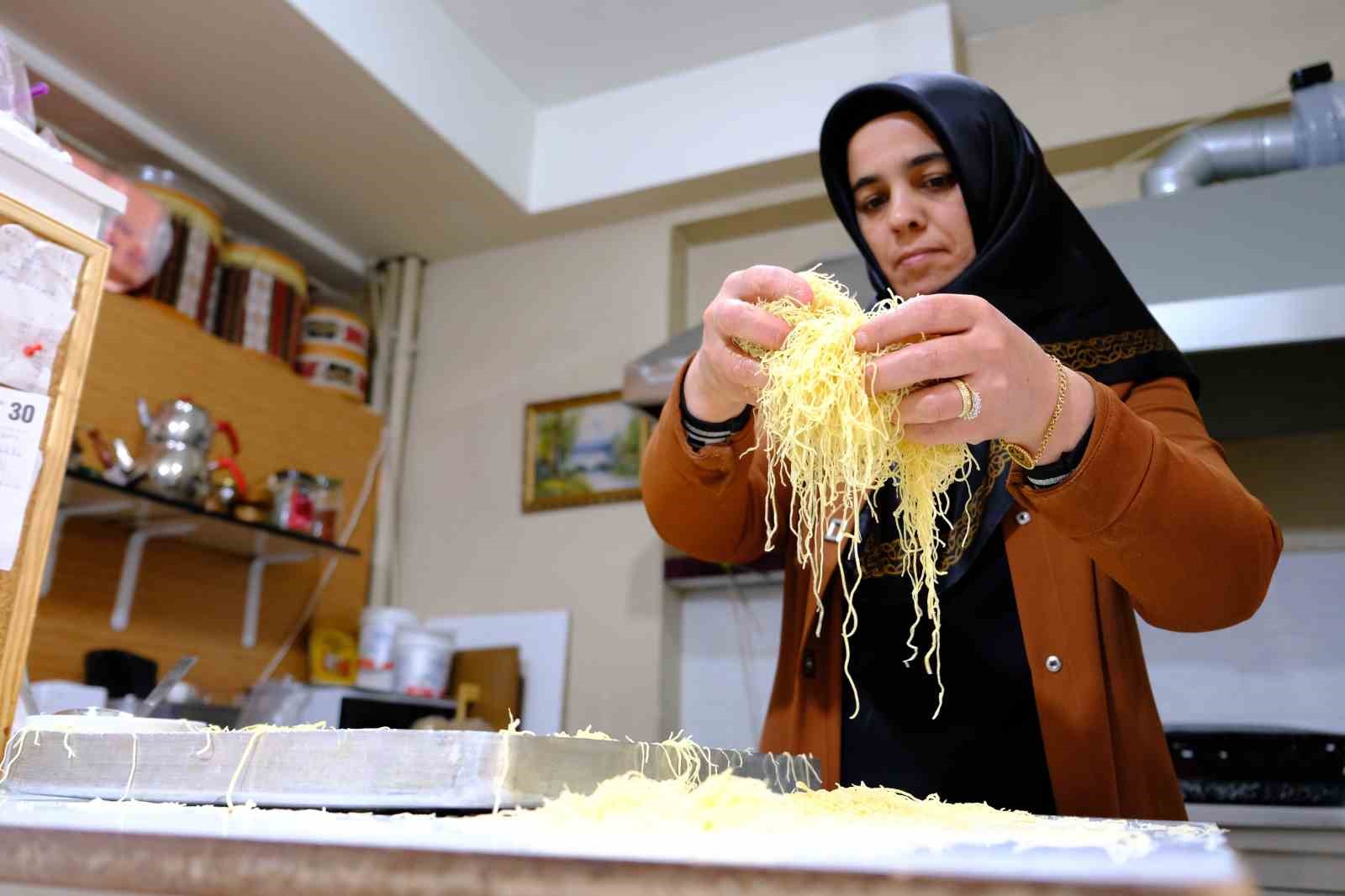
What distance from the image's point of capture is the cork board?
772 millimetres

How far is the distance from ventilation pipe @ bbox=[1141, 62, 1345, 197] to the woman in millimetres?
1024

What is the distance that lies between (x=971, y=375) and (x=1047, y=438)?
0.10m

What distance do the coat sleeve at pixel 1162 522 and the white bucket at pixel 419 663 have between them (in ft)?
6.11

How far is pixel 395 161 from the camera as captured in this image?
2.49 metres

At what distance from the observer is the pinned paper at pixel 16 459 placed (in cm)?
78

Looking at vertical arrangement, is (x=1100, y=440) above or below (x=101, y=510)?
below

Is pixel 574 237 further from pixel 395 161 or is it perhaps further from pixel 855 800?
pixel 855 800

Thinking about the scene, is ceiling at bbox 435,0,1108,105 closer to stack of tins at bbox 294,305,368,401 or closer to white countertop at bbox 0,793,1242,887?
stack of tins at bbox 294,305,368,401

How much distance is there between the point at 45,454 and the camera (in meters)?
0.82

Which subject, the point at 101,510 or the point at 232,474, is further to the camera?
the point at 232,474

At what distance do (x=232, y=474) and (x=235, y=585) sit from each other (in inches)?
14.3

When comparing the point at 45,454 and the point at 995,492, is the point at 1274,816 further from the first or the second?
the point at 45,454

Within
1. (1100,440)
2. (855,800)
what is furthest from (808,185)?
(855,800)

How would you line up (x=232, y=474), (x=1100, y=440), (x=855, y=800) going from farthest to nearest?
(x=232, y=474)
(x=1100, y=440)
(x=855, y=800)
